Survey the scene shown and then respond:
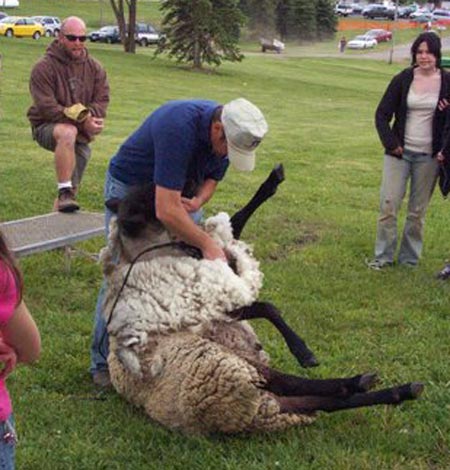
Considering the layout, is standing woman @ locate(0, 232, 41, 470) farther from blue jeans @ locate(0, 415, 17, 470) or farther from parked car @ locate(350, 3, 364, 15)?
parked car @ locate(350, 3, 364, 15)

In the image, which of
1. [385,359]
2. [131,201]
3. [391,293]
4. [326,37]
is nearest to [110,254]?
[131,201]

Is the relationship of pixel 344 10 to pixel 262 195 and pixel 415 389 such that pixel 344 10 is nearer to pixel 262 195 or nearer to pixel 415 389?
pixel 262 195

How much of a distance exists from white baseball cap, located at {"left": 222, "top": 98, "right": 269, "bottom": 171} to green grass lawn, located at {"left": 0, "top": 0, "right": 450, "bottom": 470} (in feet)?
4.83

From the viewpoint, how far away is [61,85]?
7.61 m

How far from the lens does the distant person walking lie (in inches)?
297

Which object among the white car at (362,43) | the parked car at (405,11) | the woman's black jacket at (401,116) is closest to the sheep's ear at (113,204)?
the woman's black jacket at (401,116)

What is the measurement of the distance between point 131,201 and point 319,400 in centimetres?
150

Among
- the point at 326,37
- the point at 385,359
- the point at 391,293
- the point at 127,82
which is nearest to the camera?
the point at 385,359

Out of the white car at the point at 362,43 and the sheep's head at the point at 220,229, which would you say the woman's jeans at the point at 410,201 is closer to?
the sheep's head at the point at 220,229

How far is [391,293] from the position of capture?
7.07 metres

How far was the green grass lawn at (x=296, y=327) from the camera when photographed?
4.21 metres

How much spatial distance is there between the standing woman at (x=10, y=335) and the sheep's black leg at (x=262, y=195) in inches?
95.4

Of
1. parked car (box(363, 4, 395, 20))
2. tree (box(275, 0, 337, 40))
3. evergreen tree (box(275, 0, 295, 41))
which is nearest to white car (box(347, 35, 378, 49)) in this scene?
tree (box(275, 0, 337, 40))

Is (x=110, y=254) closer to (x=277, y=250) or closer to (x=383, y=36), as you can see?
(x=277, y=250)
